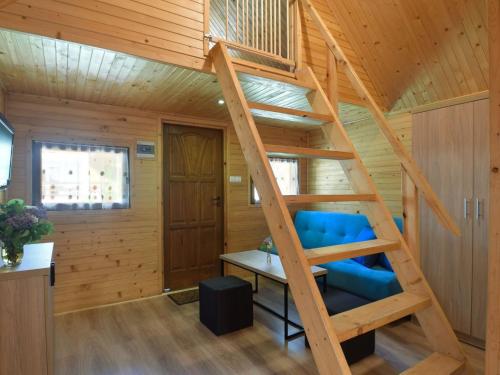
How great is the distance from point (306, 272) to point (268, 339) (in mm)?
1476

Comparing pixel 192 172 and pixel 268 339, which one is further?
pixel 192 172

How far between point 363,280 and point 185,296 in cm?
204

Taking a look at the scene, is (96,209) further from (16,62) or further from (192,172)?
(16,62)

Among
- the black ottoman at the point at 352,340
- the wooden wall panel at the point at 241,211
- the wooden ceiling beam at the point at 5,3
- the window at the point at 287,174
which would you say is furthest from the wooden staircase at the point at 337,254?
the window at the point at 287,174

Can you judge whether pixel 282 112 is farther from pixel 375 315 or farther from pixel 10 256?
pixel 10 256

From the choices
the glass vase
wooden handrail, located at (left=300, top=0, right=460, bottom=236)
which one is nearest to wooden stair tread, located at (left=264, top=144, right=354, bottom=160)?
wooden handrail, located at (left=300, top=0, right=460, bottom=236)

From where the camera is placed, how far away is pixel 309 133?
16.0ft

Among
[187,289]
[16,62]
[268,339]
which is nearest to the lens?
[16,62]

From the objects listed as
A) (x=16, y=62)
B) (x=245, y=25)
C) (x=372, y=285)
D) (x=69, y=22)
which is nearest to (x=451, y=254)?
(x=372, y=285)

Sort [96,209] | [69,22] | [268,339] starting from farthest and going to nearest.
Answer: [96,209], [268,339], [69,22]

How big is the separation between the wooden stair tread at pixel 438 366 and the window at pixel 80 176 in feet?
Result: 10.0

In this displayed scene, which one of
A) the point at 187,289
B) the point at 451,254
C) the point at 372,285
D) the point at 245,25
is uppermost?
the point at 245,25

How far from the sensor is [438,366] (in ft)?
5.08

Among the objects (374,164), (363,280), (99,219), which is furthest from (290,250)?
(374,164)
